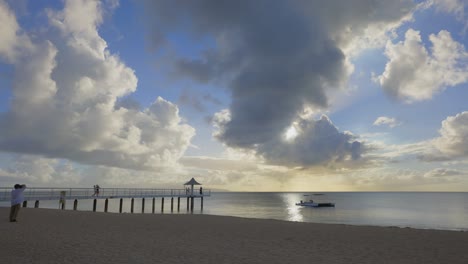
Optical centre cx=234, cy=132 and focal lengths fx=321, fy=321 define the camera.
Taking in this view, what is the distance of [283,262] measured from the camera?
989 centimetres

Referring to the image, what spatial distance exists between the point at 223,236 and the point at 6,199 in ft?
80.8

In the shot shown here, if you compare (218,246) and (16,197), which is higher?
(16,197)

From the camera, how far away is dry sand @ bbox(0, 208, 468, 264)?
9.82 m

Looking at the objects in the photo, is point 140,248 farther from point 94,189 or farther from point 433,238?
point 94,189

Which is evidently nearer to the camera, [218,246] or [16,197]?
[218,246]

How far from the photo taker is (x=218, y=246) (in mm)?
12445

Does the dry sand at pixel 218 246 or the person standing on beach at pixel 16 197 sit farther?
the person standing on beach at pixel 16 197

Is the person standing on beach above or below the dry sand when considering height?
above

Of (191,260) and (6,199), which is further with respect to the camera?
(6,199)

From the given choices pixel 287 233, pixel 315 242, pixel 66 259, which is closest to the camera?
pixel 66 259

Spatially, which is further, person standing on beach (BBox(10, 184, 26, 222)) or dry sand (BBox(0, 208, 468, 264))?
person standing on beach (BBox(10, 184, 26, 222))

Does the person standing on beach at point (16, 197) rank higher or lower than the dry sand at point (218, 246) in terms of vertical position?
higher

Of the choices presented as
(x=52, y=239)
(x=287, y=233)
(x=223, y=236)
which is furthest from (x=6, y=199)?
(x=287, y=233)

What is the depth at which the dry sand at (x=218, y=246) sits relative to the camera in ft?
32.2
